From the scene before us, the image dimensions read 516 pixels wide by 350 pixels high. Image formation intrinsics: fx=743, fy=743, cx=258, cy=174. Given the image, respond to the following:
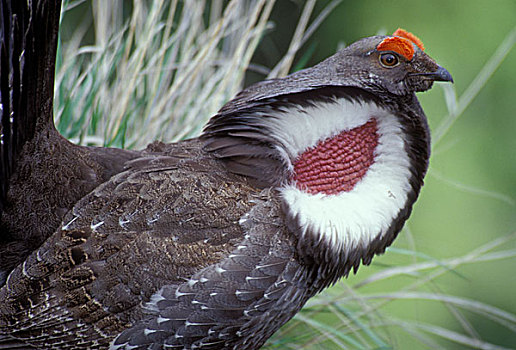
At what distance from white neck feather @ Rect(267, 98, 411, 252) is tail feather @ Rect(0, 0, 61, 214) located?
573 mm

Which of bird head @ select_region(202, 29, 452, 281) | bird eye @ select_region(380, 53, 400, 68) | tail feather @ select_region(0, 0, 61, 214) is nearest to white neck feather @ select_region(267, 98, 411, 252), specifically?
bird head @ select_region(202, 29, 452, 281)

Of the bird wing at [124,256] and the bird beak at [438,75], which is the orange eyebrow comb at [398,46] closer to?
the bird beak at [438,75]

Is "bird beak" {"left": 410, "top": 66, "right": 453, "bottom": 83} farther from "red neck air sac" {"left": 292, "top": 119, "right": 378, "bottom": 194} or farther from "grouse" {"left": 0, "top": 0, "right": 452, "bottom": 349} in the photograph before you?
"red neck air sac" {"left": 292, "top": 119, "right": 378, "bottom": 194}

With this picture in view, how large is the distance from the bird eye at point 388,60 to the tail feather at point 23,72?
0.81 meters

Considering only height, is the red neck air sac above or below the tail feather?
above

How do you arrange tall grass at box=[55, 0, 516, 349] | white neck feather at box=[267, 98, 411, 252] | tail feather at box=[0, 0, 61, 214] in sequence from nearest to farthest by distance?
tail feather at box=[0, 0, 61, 214] < white neck feather at box=[267, 98, 411, 252] < tall grass at box=[55, 0, 516, 349]

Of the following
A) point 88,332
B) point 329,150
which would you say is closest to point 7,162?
point 88,332

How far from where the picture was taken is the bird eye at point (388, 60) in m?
1.89

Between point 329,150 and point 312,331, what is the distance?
83 cm

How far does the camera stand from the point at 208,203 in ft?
5.95

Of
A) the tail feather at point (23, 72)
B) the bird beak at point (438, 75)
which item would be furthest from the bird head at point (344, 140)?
the tail feather at point (23, 72)

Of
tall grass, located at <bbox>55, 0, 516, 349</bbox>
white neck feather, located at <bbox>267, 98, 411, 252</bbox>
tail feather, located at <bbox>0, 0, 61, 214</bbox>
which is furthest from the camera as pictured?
tall grass, located at <bbox>55, 0, 516, 349</bbox>

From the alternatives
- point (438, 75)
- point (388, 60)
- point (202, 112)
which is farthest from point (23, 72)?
point (202, 112)

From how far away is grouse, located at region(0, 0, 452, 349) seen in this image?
1758mm
